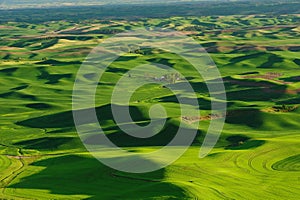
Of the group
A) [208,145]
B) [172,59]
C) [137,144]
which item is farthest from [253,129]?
[172,59]

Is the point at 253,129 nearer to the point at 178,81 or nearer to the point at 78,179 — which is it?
the point at 78,179

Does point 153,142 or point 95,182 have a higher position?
point 95,182

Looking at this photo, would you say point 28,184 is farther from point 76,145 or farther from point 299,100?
point 299,100

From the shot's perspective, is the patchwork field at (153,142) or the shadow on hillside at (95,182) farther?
the patchwork field at (153,142)

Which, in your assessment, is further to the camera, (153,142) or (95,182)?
(153,142)

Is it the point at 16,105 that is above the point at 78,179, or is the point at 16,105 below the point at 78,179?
below

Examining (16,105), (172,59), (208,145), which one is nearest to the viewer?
(208,145)

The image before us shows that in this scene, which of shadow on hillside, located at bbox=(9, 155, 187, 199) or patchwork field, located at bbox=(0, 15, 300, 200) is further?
patchwork field, located at bbox=(0, 15, 300, 200)

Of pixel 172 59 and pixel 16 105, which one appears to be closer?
pixel 16 105

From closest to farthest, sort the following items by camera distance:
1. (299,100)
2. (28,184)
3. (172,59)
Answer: (28,184) < (299,100) < (172,59)
